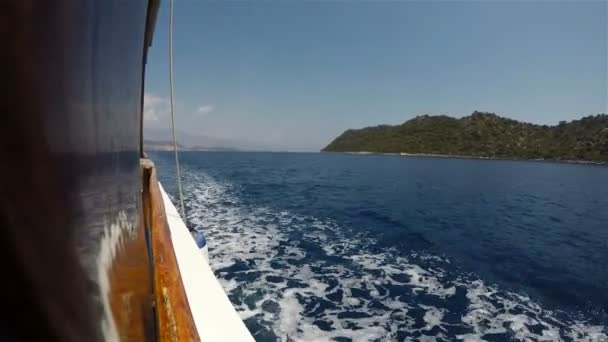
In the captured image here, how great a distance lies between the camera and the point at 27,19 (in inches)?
10.9

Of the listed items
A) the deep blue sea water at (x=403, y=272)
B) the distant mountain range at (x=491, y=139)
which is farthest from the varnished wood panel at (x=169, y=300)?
the distant mountain range at (x=491, y=139)

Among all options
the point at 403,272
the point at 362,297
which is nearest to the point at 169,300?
the point at 362,297

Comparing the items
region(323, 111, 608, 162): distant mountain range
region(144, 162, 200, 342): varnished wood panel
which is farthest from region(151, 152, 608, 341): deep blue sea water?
region(323, 111, 608, 162): distant mountain range

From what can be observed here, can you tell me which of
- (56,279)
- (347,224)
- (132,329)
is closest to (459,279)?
(347,224)

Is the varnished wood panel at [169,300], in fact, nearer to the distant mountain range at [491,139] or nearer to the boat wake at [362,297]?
the boat wake at [362,297]

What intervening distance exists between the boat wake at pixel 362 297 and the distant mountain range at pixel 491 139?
3608 inches

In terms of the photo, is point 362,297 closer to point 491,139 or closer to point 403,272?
point 403,272

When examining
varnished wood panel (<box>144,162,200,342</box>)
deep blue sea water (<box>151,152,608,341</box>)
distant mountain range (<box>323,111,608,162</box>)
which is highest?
distant mountain range (<box>323,111,608,162</box>)

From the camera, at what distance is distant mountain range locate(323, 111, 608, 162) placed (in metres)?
74.7

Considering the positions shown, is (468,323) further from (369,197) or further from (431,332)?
(369,197)

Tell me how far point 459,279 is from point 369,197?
9183mm

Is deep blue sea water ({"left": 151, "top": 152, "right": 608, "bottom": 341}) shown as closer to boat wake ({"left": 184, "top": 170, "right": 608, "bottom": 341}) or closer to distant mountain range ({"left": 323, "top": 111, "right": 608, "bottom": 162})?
boat wake ({"left": 184, "top": 170, "right": 608, "bottom": 341})

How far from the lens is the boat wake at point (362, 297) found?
3777 millimetres

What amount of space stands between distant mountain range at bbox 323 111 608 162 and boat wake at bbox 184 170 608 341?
91638 millimetres
